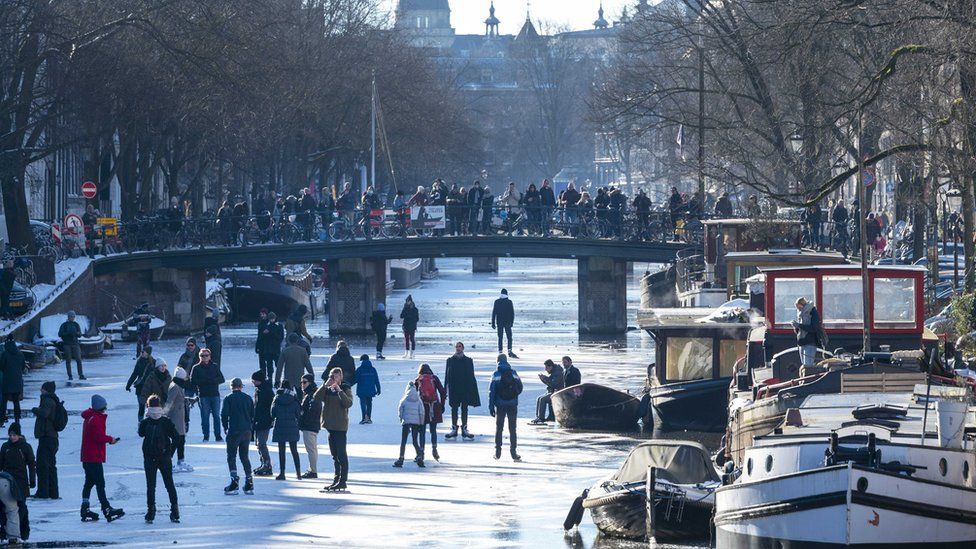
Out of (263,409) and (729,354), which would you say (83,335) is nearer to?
(729,354)

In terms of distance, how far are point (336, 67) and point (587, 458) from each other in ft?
169

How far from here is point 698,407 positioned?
112 ft

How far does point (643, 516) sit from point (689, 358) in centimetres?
1340

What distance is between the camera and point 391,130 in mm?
82688

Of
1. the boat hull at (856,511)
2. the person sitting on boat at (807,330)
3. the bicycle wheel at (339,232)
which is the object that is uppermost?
the bicycle wheel at (339,232)

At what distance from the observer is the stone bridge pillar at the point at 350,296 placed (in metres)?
61.7

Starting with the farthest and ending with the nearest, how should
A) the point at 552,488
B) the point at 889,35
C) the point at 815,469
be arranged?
the point at 889,35, the point at 552,488, the point at 815,469

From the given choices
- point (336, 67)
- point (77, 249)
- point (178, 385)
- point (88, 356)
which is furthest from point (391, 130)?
point (178, 385)

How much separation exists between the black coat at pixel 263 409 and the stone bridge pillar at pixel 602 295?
120 feet

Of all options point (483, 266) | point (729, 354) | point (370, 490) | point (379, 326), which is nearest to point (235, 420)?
point (370, 490)

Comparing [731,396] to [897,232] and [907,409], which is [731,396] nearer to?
[907,409]

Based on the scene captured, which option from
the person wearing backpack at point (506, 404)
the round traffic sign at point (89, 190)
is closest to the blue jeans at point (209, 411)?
the person wearing backpack at point (506, 404)

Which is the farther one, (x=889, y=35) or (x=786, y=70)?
(x=786, y=70)

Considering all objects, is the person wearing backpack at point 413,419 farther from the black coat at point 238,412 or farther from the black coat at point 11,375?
the black coat at point 11,375
